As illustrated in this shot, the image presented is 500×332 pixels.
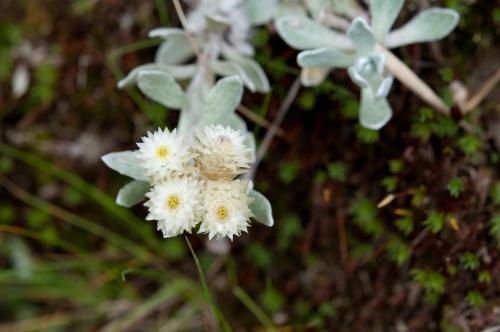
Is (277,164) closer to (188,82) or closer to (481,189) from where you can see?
(188,82)

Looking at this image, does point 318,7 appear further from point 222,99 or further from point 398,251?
point 398,251

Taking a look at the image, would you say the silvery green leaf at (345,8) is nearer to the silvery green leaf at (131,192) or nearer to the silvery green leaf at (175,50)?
the silvery green leaf at (175,50)

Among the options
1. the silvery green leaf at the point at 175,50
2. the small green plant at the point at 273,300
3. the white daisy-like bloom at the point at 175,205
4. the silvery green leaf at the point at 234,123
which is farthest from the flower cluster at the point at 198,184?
the small green plant at the point at 273,300

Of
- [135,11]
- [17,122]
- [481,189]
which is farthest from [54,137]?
[481,189]

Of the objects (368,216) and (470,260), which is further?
(368,216)

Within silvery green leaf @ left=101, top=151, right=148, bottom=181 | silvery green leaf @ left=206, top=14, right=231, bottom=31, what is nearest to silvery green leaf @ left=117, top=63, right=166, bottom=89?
silvery green leaf @ left=206, top=14, right=231, bottom=31

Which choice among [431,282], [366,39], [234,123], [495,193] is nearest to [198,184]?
[234,123]
